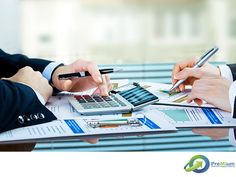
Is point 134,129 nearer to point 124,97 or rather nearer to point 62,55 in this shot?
point 124,97

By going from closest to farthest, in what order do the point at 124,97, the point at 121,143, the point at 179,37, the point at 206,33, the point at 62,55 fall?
the point at 121,143, the point at 124,97, the point at 179,37, the point at 62,55, the point at 206,33

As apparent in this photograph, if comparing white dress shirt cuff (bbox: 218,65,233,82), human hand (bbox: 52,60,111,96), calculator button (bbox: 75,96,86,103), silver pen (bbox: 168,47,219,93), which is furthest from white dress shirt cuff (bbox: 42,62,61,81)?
white dress shirt cuff (bbox: 218,65,233,82)

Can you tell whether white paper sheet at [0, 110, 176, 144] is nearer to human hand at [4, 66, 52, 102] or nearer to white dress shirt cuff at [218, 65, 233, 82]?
human hand at [4, 66, 52, 102]

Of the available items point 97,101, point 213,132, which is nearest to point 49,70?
point 97,101

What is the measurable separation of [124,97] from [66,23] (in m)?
1.31

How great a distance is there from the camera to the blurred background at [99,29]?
184cm

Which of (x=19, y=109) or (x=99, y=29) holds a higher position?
(x=99, y=29)

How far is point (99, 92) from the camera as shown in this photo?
859 mm

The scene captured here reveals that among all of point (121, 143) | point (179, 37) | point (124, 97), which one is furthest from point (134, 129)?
point (179, 37)

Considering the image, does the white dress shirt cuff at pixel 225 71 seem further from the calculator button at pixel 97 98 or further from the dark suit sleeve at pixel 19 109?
the dark suit sleeve at pixel 19 109

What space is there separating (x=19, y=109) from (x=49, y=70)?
27 centimetres

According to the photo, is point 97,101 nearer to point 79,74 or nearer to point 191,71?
point 79,74
